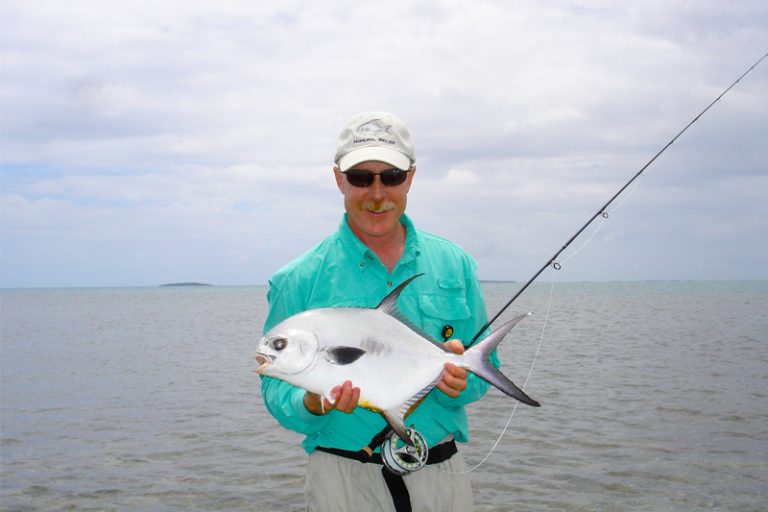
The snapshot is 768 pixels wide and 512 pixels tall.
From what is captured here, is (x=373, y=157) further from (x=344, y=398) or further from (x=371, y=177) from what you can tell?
(x=344, y=398)

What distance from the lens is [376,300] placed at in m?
3.64

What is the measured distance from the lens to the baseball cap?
3.54 m

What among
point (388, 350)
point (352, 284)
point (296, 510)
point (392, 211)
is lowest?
point (296, 510)

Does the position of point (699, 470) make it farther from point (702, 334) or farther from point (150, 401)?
point (702, 334)

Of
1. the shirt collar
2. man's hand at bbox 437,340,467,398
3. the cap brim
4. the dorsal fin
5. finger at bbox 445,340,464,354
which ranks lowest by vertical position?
man's hand at bbox 437,340,467,398

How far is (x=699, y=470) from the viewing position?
9.37 metres

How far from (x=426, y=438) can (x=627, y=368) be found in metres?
16.3

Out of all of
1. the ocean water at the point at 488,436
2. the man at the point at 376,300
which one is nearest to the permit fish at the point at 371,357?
the man at the point at 376,300

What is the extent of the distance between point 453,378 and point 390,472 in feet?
1.97

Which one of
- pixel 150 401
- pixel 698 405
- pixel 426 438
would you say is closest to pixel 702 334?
pixel 698 405

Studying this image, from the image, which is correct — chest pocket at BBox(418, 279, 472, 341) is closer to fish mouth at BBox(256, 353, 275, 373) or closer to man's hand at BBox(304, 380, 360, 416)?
man's hand at BBox(304, 380, 360, 416)

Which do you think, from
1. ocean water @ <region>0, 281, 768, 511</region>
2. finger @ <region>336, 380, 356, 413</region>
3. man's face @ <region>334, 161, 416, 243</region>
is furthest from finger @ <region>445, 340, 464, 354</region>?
ocean water @ <region>0, 281, 768, 511</region>

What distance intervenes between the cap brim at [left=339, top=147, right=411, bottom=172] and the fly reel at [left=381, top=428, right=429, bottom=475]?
144 centimetres

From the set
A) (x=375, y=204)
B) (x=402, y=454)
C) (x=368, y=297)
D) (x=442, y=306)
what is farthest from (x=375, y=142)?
(x=402, y=454)
